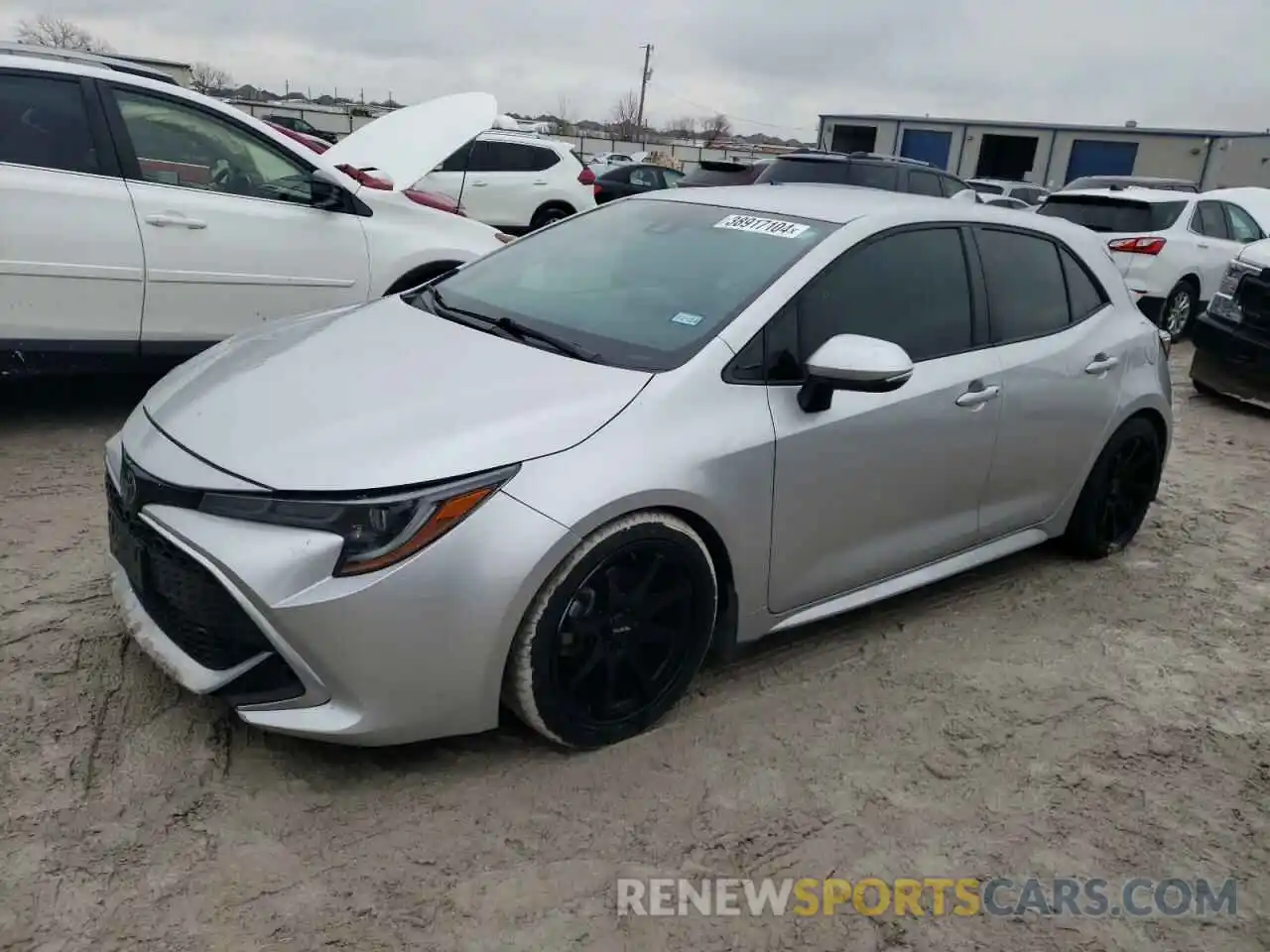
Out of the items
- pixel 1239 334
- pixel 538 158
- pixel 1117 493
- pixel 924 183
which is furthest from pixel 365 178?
pixel 538 158

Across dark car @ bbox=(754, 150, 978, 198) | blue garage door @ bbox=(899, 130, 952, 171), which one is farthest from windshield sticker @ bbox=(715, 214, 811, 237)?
blue garage door @ bbox=(899, 130, 952, 171)

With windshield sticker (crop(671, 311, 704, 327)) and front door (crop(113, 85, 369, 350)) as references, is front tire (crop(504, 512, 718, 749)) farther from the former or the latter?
front door (crop(113, 85, 369, 350))

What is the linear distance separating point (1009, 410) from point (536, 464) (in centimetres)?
196

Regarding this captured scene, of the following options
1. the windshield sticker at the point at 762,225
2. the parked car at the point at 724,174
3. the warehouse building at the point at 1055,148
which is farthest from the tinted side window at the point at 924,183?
the warehouse building at the point at 1055,148

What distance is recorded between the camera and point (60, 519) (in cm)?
401

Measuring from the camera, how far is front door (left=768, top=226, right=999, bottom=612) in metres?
3.10

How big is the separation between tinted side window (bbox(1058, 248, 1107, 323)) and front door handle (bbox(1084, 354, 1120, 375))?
171 millimetres

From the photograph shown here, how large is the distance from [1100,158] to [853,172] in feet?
99.4

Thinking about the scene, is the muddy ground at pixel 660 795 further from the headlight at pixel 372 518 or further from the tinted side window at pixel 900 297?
the tinted side window at pixel 900 297

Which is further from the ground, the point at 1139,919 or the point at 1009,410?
the point at 1009,410

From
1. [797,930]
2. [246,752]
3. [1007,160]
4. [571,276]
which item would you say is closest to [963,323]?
[571,276]

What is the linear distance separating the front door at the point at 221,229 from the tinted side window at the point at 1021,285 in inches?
125

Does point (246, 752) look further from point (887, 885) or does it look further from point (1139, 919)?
point (1139, 919)

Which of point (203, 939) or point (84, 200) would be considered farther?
point (84, 200)
